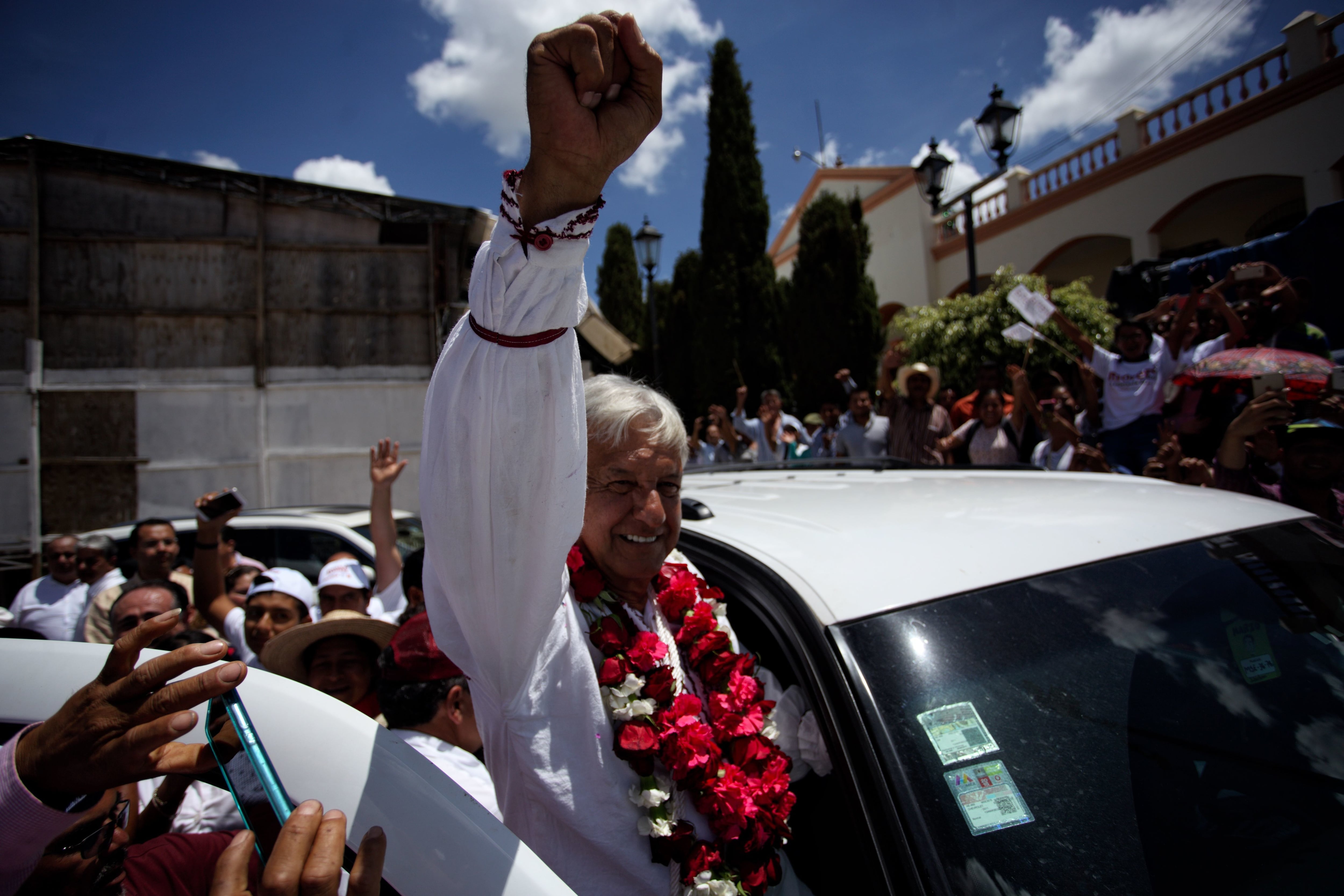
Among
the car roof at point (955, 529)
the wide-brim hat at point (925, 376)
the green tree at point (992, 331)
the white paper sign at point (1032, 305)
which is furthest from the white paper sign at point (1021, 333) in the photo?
the green tree at point (992, 331)

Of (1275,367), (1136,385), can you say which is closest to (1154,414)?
(1136,385)

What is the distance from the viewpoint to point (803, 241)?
58.2 ft

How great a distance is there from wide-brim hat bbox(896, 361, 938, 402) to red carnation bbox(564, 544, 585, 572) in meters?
4.81

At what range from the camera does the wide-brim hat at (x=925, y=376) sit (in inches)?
233

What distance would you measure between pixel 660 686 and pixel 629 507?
42cm

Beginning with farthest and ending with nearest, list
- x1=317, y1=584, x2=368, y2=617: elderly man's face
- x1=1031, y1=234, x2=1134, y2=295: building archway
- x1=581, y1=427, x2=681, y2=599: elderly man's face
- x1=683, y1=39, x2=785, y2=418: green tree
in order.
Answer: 1. x1=683, y1=39, x2=785, y2=418: green tree
2. x1=1031, y1=234, x2=1134, y2=295: building archway
3. x1=317, y1=584, x2=368, y2=617: elderly man's face
4. x1=581, y1=427, x2=681, y2=599: elderly man's face

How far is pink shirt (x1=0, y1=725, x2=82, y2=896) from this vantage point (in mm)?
990

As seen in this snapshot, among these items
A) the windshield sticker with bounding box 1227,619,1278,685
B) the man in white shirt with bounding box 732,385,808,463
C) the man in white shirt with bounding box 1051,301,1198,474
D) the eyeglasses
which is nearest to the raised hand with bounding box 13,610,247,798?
the eyeglasses

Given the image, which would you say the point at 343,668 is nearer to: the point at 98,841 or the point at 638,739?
the point at 98,841

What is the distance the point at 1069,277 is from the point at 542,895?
1770 cm

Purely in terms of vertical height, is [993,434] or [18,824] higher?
[993,434]

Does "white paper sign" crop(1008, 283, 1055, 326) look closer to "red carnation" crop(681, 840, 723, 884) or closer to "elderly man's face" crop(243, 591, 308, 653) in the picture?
"red carnation" crop(681, 840, 723, 884)

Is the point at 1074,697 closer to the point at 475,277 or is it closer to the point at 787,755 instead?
the point at 787,755

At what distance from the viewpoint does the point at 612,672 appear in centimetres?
154
